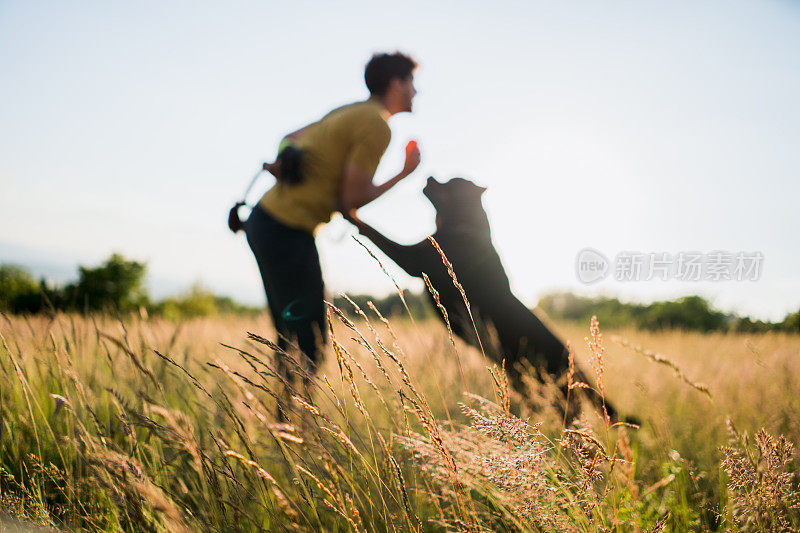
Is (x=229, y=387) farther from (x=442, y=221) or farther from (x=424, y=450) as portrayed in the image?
(x=424, y=450)

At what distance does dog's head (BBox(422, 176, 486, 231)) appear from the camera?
2.02 m

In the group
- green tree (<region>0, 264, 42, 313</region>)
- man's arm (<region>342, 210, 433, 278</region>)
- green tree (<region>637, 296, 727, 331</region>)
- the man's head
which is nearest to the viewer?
man's arm (<region>342, 210, 433, 278</region>)

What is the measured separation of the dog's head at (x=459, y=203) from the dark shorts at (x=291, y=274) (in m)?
0.80

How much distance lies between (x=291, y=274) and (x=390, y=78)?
1331 millimetres

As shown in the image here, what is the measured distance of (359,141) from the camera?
87.4 inches

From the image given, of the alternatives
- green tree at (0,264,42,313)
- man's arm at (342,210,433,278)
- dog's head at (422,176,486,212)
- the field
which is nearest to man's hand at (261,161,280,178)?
man's arm at (342,210,433,278)

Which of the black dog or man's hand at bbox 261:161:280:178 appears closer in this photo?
the black dog

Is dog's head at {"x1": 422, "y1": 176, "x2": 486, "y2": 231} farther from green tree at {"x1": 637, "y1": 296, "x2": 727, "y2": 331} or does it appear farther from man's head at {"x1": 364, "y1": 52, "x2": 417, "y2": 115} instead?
green tree at {"x1": 637, "y1": 296, "x2": 727, "y2": 331}

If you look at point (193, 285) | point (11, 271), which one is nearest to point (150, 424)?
point (193, 285)

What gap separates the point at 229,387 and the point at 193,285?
15397mm

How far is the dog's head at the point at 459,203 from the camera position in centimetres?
202

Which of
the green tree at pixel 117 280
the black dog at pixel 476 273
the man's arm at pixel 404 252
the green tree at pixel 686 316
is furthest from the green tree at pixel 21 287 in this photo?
the green tree at pixel 686 316

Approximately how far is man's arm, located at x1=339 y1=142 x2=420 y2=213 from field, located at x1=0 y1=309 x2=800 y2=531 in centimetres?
83

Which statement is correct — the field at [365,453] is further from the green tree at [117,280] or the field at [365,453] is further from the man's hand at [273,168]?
the green tree at [117,280]
